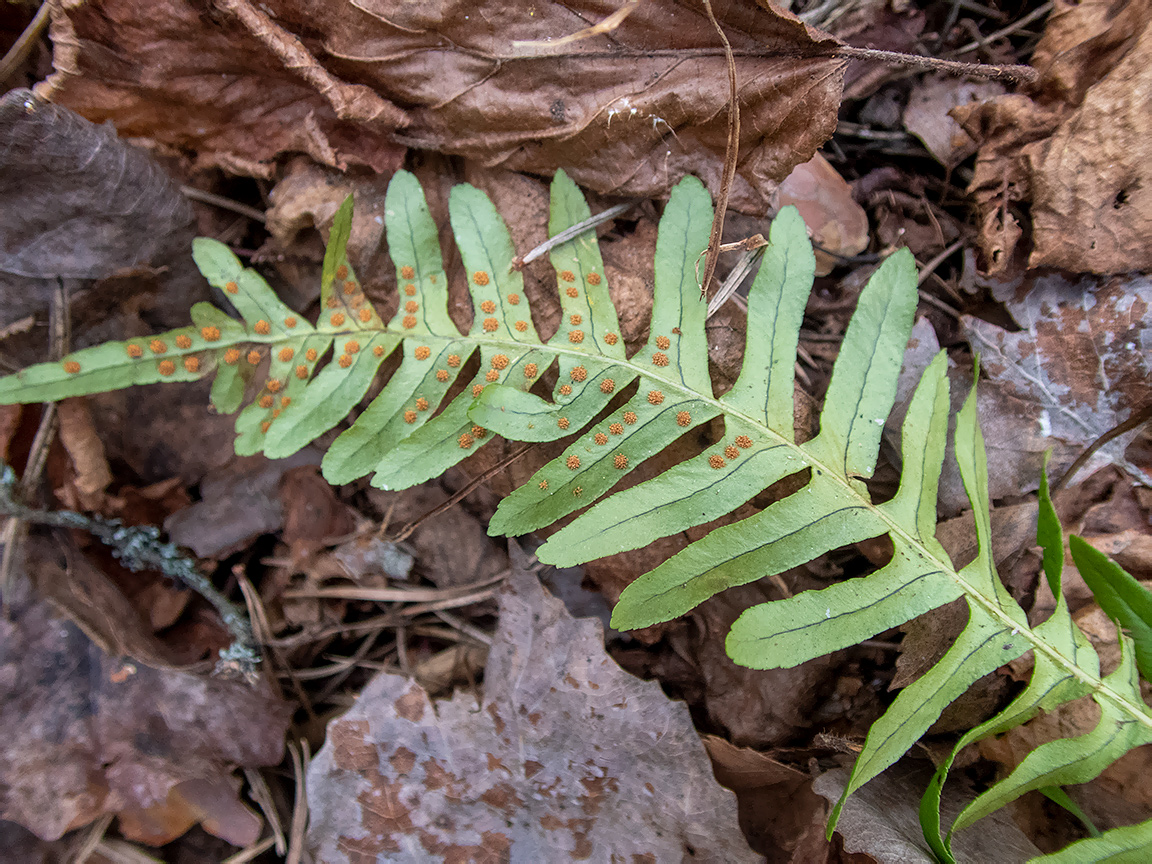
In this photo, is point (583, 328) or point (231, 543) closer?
point (583, 328)

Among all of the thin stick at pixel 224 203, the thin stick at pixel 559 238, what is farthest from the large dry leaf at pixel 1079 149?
the thin stick at pixel 224 203

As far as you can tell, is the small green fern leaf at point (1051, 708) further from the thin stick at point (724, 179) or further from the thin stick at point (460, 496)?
the thin stick at point (460, 496)

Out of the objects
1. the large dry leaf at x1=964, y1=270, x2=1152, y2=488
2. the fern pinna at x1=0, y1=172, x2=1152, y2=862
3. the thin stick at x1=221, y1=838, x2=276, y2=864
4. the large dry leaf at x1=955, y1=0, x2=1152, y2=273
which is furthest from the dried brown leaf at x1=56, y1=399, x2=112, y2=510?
the large dry leaf at x1=955, y1=0, x2=1152, y2=273

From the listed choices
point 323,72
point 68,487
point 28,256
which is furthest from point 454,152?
point 68,487

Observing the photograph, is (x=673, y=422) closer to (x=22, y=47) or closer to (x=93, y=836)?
(x=22, y=47)

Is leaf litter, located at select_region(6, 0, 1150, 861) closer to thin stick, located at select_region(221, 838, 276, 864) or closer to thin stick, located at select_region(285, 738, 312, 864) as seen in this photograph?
thin stick, located at select_region(221, 838, 276, 864)

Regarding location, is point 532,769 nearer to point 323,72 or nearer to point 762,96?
point 762,96
